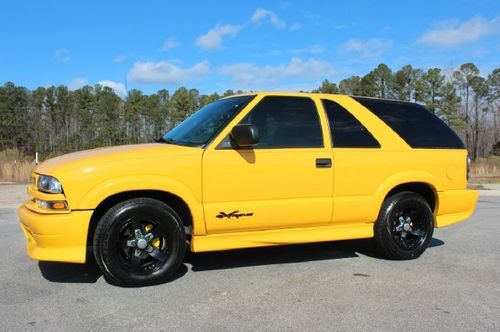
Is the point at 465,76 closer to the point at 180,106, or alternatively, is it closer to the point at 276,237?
the point at 180,106

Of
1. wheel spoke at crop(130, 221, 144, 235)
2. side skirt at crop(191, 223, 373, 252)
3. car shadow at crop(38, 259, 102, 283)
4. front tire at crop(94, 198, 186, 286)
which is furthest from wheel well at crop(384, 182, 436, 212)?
car shadow at crop(38, 259, 102, 283)

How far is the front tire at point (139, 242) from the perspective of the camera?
4.46m

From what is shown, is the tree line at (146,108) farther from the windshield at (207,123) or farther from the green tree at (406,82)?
the windshield at (207,123)

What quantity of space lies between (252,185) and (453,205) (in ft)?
9.22

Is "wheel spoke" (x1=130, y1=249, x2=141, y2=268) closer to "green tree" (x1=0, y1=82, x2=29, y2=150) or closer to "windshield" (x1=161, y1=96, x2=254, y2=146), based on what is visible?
"windshield" (x1=161, y1=96, x2=254, y2=146)

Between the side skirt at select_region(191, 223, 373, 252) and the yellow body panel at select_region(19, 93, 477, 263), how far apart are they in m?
0.01

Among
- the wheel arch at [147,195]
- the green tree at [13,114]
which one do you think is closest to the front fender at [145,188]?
the wheel arch at [147,195]

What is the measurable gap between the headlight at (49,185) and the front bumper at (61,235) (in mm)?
222

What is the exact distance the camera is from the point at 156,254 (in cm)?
472

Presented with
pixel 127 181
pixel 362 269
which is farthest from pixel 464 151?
pixel 127 181

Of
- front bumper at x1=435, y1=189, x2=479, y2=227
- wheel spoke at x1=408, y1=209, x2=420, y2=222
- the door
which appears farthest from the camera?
front bumper at x1=435, y1=189, x2=479, y2=227

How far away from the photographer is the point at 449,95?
207 feet

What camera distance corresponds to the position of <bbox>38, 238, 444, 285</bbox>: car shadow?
16.6 feet

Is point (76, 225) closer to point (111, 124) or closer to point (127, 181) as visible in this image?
point (127, 181)
